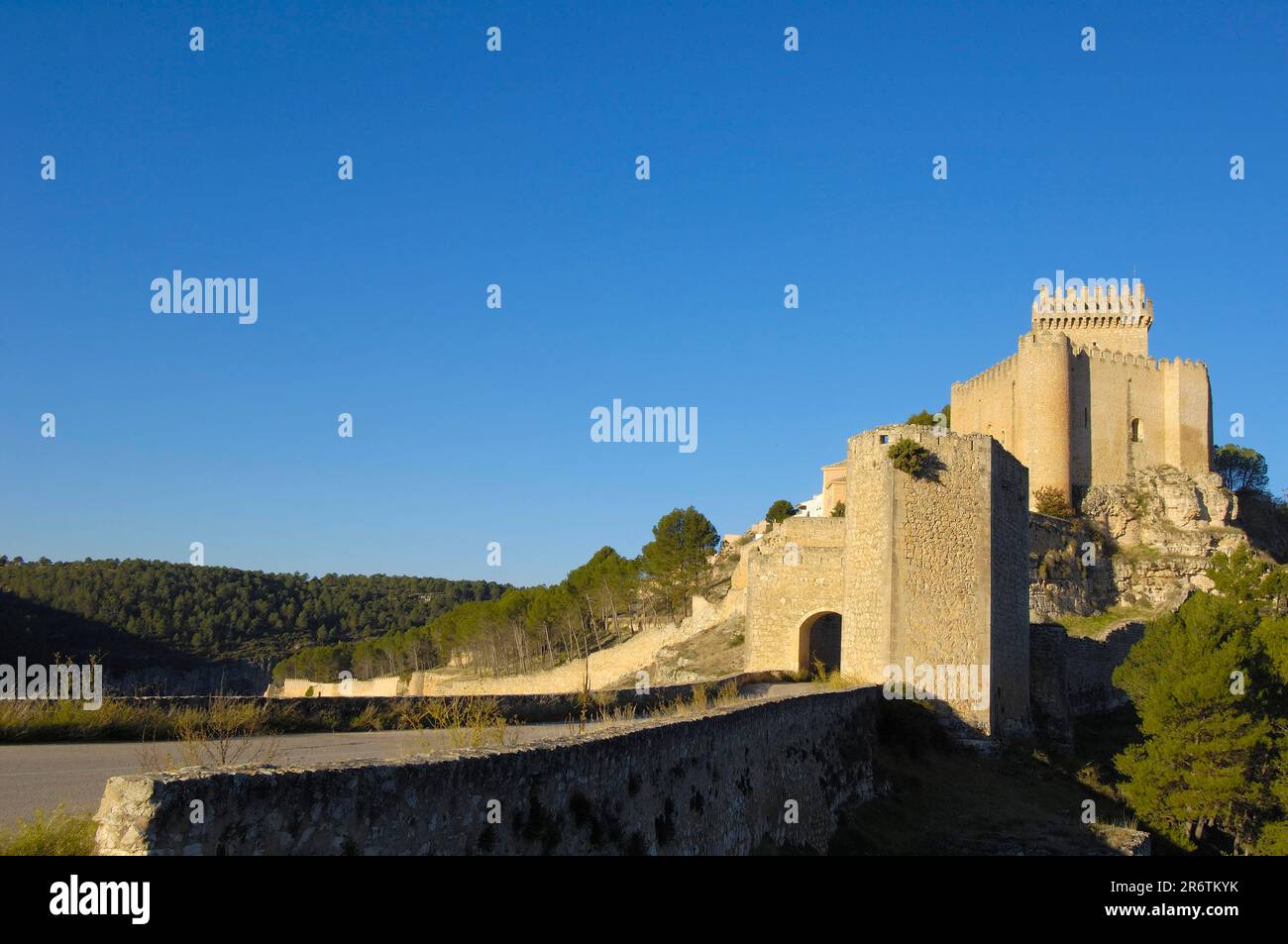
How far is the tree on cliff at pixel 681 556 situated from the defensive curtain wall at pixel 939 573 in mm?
33809

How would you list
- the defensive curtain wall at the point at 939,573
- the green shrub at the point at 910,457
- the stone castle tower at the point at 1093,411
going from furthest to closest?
the stone castle tower at the point at 1093,411, the green shrub at the point at 910,457, the defensive curtain wall at the point at 939,573

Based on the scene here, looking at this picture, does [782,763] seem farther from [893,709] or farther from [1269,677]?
[1269,677]

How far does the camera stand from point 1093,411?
49281mm

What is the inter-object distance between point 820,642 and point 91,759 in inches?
725

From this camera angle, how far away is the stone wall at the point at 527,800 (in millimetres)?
4348

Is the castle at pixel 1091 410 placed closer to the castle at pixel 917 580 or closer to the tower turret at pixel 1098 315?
the tower turret at pixel 1098 315

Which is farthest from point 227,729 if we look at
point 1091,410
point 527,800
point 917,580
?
point 1091,410

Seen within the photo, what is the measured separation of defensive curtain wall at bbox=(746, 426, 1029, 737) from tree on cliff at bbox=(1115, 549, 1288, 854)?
9.77 ft

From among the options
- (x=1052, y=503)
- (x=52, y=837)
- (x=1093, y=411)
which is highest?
(x=1093, y=411)

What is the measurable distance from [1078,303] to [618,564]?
27800 millimetres

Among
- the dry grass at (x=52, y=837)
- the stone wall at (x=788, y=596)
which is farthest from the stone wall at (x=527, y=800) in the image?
the stone wall at (x=788, y=596)

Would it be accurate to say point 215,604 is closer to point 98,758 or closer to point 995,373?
point 995,373
